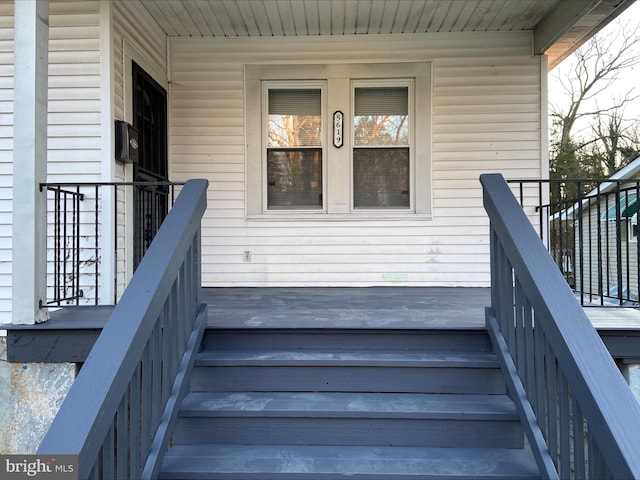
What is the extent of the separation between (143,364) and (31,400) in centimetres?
122

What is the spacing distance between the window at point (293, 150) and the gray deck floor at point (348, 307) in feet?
3.38

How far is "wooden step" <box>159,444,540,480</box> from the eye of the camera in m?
1.64

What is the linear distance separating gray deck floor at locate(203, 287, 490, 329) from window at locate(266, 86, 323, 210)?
1.03m

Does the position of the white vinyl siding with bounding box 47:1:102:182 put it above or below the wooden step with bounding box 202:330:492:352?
above

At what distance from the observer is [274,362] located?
2068 mm

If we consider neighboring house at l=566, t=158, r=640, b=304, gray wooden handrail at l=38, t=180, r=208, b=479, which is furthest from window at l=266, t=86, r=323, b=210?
neighboring house at l=566, t=158, r=640, b=304

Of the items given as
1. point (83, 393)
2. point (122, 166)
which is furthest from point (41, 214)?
point (83, 393)

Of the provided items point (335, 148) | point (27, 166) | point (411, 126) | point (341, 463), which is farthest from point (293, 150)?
point (341, 463)

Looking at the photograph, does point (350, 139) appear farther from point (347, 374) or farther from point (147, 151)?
point (347, 374)

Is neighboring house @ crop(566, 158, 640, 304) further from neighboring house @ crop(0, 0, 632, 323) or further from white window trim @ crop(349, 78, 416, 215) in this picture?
white window trim @ crop(349, 78, 416, 215)

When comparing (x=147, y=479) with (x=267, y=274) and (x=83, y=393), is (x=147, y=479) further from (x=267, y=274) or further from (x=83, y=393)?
(x=267, y=274)

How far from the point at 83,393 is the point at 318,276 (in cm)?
327

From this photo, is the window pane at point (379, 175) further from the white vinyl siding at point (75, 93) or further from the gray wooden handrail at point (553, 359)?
the white vinyl siding at point (75, 93)

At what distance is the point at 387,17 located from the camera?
13.4 feet
